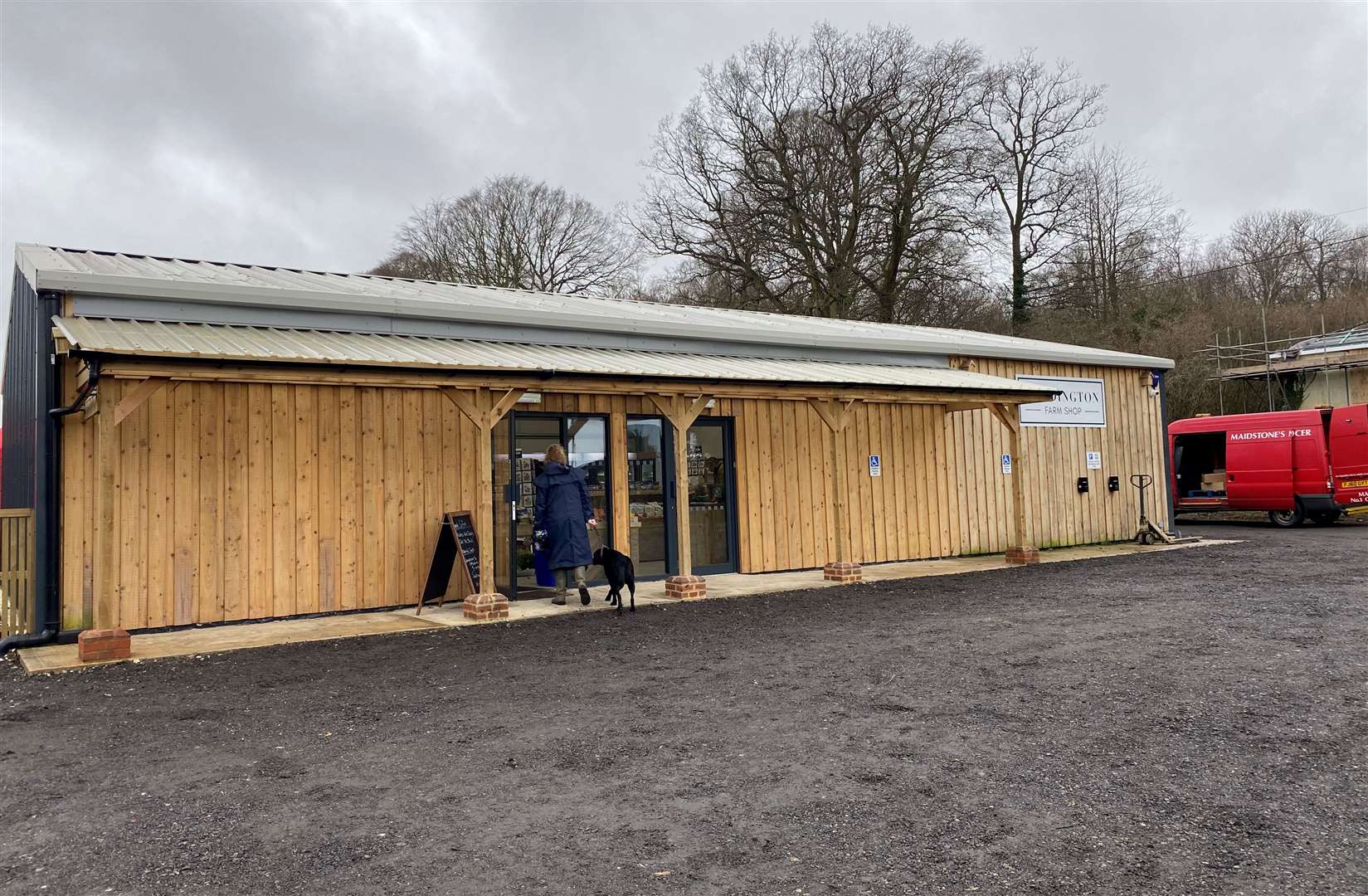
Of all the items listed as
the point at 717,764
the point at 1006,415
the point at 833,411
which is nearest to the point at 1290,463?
the point at 1006,415

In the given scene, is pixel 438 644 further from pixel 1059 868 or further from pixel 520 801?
pixel 1059 868

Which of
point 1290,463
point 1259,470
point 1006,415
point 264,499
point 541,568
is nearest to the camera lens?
point 264,499

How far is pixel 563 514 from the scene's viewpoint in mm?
9133

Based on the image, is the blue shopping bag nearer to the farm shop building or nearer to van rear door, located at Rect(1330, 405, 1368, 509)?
the farm shop building

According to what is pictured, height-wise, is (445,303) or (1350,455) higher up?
(445,303)

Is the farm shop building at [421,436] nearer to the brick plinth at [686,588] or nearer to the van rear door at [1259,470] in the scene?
the brick plinth at [686,588]

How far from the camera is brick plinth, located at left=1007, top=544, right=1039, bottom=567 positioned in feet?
41.2

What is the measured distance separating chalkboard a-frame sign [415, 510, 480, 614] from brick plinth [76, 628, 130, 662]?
2.52m

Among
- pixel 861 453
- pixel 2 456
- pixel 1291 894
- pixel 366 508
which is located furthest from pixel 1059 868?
pixel 2 456

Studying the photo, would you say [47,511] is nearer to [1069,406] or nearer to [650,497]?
[650,497]

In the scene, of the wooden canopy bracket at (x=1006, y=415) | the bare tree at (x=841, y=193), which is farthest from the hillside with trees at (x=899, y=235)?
the wooden canopy bracket at (x=1006, y=415)

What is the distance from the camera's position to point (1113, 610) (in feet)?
27.4

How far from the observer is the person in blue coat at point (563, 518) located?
912 cm

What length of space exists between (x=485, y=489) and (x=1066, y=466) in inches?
389
